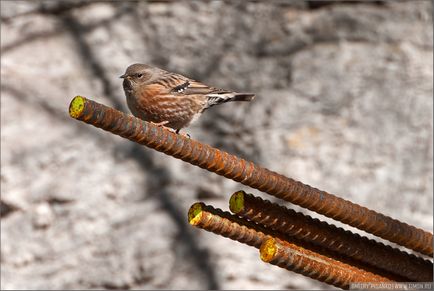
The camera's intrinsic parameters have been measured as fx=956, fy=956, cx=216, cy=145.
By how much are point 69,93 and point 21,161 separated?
55cm

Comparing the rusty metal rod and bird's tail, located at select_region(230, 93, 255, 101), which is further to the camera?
bird's tail, located at select_region(230, 93, 255, 101)

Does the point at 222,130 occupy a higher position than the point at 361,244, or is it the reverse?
the point at 361,244

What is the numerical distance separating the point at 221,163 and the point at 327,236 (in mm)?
490

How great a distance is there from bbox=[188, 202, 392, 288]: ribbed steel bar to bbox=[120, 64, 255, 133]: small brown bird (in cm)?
203

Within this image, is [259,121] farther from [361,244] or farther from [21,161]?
[361,244]

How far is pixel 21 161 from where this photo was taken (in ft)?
20.7

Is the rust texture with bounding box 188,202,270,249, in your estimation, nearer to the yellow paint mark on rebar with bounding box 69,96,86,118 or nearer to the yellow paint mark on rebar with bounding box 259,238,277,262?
the yellow paint mark on rebar with bounding box 259,238,277,262

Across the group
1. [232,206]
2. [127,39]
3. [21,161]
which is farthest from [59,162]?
[232,206]

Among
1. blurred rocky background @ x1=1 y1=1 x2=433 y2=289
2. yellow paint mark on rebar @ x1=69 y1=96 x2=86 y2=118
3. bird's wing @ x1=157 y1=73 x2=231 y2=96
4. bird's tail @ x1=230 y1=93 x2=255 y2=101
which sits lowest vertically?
blurred rocky background @ x1=1 y1=1 x2=433 y2=289

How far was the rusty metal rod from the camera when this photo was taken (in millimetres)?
3113

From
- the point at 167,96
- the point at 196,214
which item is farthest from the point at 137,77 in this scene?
the point at 196,214

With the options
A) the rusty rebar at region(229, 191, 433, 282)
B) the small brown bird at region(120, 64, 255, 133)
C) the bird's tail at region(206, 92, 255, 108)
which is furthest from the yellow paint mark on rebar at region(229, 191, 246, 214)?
the bird's tail at region(206, 92, 255, 108)

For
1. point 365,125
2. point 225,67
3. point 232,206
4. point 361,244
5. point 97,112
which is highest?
point 97,112

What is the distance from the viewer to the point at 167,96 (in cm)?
555
